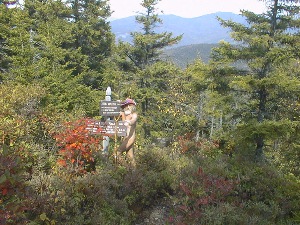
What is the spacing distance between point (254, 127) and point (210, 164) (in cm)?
201

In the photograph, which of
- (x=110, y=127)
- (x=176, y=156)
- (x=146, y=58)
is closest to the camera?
(x=110, y=127)

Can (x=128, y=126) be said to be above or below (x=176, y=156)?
above

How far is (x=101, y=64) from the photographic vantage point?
2395 centimetres

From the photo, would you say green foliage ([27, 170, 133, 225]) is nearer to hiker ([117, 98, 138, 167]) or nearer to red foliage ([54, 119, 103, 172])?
red foliage ([54, 119, 103, 172])

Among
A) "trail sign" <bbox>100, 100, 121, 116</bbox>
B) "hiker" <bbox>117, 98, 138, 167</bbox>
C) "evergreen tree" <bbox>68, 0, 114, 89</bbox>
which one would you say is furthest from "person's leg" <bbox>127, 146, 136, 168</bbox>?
"evergreen tree" <bbox>68, 0, 114, 89</bbox>

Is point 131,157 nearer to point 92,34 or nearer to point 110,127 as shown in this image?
point 110,127

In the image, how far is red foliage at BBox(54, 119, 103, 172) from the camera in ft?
18.5

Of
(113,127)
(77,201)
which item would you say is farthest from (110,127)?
(77,201)

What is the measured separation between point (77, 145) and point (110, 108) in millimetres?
1606

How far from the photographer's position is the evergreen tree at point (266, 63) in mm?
8086

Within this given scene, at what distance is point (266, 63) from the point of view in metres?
8.77

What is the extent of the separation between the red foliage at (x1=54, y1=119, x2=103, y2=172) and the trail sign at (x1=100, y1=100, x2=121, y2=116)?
0.79m

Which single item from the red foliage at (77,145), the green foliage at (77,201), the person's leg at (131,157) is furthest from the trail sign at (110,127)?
the green foliage at (77,201)

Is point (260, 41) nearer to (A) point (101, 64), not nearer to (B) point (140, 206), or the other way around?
(B) point (140, 206)
